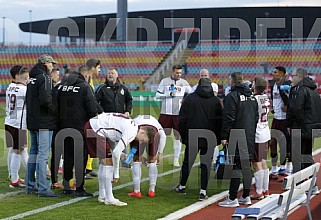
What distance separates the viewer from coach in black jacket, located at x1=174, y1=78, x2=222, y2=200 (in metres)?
9.19

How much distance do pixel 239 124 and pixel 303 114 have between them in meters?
1.35

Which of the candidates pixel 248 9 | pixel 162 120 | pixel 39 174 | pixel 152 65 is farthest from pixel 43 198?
pixel 248 9

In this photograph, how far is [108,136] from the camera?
838 cm

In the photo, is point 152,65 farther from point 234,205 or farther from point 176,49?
point 234,205

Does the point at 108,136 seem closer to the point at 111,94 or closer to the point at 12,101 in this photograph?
the point at 12,101

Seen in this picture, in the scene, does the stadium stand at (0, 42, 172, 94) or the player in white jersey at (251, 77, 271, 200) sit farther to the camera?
the stadium stand at (0, 42, 172, 94)

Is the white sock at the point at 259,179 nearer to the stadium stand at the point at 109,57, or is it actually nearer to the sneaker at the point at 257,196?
the sneaker at the point at 257,196

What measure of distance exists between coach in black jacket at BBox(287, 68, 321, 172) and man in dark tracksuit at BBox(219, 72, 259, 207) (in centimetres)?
97

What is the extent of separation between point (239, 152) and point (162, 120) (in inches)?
155

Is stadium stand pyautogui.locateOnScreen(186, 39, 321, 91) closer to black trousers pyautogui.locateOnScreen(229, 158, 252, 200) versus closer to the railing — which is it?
the railing

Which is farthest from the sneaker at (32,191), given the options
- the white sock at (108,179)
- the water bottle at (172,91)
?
the water bottle at (172,91)

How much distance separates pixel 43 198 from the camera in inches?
358

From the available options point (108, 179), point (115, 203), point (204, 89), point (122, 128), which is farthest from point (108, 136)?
point (204, 89)

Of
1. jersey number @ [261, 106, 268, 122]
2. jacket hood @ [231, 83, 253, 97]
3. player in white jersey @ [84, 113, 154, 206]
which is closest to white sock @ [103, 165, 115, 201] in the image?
player in white jersey @ [84, 113, 154, 206]
